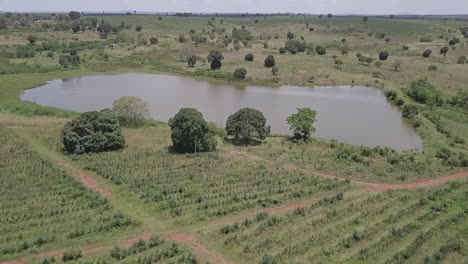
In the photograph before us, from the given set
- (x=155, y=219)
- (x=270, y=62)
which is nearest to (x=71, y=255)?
(x=155, y=219)

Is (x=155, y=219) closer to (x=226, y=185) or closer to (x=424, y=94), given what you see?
(x=226, y=185)

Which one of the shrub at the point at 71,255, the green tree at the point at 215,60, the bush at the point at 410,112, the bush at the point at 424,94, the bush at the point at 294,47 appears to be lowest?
the shrub at the point at 71,255

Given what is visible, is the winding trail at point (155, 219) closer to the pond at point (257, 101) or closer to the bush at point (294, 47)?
the pond at point (257, 101)

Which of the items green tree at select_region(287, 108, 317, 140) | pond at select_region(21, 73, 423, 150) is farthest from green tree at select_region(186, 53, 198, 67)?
green tree at select_region(287, 108, 317, 140)

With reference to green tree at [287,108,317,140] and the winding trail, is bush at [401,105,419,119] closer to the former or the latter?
green tree at [287,108,317,140]

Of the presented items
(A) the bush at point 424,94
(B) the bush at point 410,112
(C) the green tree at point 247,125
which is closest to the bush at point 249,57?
(A) the bush at point 424,94
